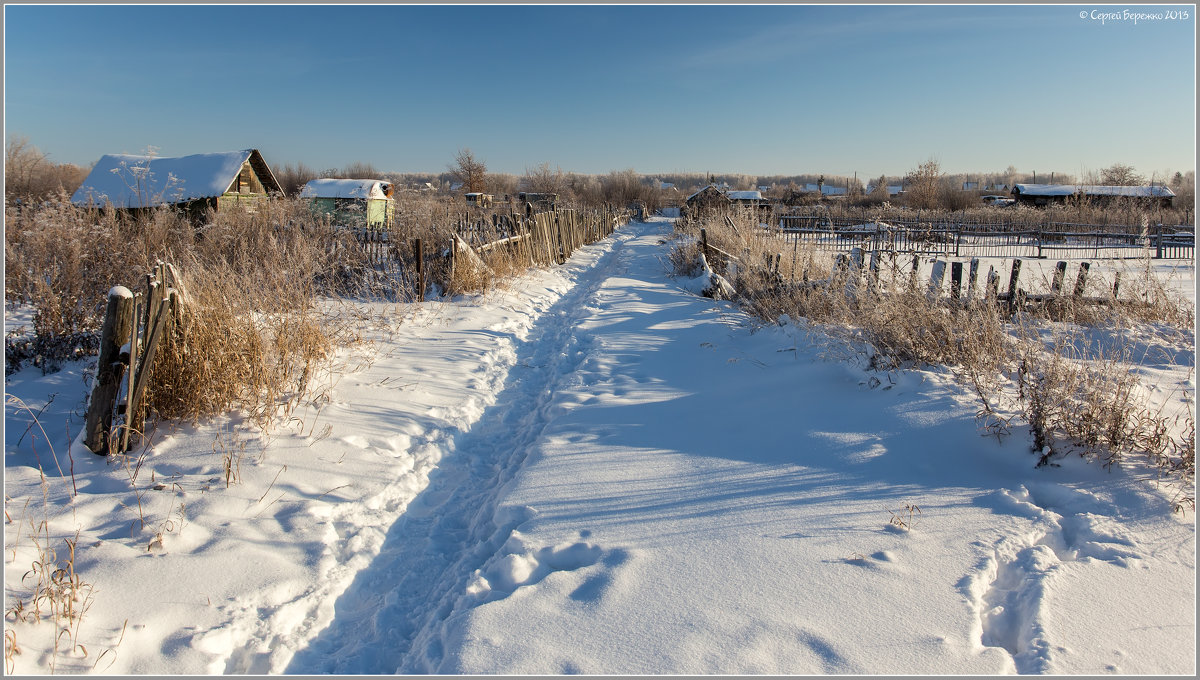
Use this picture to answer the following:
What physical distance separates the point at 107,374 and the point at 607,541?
3.22 metres

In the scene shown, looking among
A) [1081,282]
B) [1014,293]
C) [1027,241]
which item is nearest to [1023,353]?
[1014,293]

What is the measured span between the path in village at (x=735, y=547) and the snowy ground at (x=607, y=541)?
0.04 ft

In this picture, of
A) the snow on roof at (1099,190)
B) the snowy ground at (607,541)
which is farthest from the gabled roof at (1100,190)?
the snowy ground at (607,541)

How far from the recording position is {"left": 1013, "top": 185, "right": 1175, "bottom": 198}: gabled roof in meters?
42.5

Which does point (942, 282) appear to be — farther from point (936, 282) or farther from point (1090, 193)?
point (1090, 193)

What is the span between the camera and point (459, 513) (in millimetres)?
3576

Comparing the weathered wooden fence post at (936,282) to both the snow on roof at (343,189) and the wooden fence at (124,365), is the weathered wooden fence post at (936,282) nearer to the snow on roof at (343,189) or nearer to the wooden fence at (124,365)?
the wooden fence at (124,365)

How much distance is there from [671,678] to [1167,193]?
58479 millimetres

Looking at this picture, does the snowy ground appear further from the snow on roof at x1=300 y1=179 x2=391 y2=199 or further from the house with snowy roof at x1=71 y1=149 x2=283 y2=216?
the snow on roof at x1=300 y1=179 x2=391 y2=199

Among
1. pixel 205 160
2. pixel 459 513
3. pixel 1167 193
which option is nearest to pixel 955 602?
pixel 459 513

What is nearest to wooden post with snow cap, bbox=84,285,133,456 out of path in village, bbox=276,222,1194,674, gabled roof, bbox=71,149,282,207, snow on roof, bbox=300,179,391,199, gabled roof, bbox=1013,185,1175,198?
path in village, bbox=276,222,1194,674

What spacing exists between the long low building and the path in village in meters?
49.7

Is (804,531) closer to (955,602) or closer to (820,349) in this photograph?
(955,602)

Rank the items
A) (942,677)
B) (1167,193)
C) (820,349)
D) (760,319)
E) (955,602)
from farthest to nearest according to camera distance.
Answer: (1167,193), (760,319), (820,349), (955,602), (942,677)
